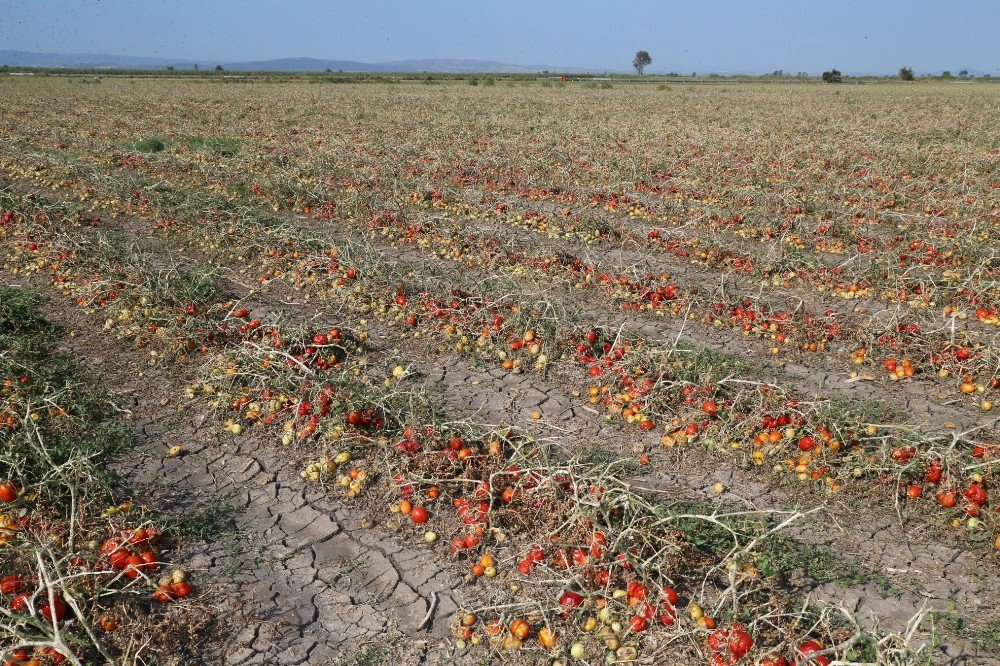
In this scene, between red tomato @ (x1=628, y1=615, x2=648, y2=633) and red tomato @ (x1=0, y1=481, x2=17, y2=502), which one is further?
red tomato @ (x1=0, y1=481, x2=17, y2=502)

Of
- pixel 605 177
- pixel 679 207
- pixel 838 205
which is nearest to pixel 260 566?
pixel 679 207

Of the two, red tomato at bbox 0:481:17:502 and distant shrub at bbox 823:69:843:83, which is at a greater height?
distant shrub at bbox 823:69:843:83

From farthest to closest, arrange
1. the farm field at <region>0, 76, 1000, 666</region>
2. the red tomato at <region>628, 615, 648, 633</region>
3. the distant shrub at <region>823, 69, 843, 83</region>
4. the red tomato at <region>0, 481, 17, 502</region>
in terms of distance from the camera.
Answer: the distant shrub at <region>823, 69, 843, 83</region>, the red tomato at <region>0, 481, 17, 502</region>, the farm field at <region>0, 76, 1000, 666</region>, the red tomato at <region>628, 615, 648, 633</region>

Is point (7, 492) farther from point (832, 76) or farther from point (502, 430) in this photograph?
point (832, 76)

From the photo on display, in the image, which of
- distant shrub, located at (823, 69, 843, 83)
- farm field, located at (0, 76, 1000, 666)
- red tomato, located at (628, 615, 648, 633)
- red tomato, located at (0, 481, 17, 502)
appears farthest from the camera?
distant shrub, located at (823, 69, 843, 83)

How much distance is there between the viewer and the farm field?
338 cm

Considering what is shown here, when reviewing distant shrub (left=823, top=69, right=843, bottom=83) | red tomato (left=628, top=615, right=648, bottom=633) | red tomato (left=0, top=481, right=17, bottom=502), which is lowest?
red tomato (left=628, top=615, right=648, bottom=633)

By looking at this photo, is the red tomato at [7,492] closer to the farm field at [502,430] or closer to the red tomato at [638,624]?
the farm field at [502,430]

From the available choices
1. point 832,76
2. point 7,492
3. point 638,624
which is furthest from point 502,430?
point 832,76

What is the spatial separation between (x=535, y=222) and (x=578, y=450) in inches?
253

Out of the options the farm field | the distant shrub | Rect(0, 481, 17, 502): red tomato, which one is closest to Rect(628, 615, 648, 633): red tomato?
the farm field

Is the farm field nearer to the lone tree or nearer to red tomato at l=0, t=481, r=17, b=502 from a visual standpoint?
red tomato at l=0, t=481, r=17, b=502

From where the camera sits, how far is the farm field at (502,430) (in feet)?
11.1

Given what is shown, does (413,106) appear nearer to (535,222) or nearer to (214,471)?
(535,222)
